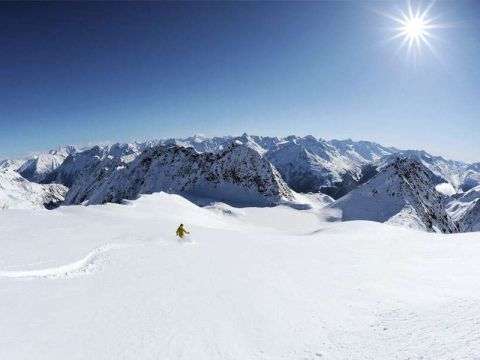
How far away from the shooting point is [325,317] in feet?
38.3

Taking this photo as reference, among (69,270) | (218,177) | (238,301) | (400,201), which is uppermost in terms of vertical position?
(218,177)

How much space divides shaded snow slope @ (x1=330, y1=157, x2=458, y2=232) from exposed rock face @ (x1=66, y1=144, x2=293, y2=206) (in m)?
28.4

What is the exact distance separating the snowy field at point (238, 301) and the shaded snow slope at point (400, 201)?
72920 millimetres

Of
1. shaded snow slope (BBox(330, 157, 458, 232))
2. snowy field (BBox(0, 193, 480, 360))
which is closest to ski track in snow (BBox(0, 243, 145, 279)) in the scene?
snowy field (BBox(0, 193, 480, 360))

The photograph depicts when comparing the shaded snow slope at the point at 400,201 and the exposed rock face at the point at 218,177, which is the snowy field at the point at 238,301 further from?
the exposed rock face at the point at 218,177

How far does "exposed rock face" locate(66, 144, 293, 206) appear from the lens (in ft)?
429

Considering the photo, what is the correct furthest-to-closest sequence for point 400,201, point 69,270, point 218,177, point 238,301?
1. point 218,177
2. point 400,201
3. point 69,270
4. point 238,301

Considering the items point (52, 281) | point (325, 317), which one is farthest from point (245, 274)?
point (52, 281)

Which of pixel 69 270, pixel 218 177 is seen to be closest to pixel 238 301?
pixel 69 270

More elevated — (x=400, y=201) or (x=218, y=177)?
(x=218, y=177)

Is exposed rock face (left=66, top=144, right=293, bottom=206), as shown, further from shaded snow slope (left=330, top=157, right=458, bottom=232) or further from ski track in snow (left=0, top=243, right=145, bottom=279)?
ski track in snow (left=0, top=243, right=145, bottom=279)

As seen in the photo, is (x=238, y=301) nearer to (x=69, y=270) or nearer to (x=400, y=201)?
(x=69, y=270)

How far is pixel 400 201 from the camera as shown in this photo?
96.9m

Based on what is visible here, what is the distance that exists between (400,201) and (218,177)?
6483 centimetres
